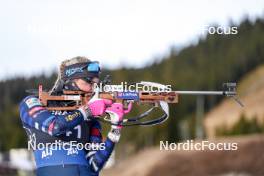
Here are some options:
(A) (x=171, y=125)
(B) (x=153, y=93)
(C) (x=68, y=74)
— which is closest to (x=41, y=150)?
(C) (x=68, y=74)

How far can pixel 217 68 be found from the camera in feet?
221

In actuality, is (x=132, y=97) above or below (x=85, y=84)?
below

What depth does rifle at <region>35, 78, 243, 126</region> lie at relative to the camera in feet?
19.5

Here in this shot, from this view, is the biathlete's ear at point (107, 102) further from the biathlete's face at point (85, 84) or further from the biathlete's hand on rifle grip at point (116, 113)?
the biathlete's face at point (85, 84)

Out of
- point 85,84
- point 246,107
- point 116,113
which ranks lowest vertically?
point 246,107

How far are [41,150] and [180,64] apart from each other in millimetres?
74690

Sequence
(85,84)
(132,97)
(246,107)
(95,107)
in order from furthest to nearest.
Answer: (246,107), (132,97), (85,84), (95,107)

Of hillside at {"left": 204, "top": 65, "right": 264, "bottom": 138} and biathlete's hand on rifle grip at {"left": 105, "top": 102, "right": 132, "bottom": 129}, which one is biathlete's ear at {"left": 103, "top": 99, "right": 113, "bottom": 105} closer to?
biathlete's hand on rifle grip at {"left": 105, "top": 102, "right": 132, "bottom": 129}

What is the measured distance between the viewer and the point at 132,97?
6.22 metres

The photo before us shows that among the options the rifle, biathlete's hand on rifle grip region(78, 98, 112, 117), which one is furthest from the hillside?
biathlete's hand on rifle grip region(78, 98, 112, 117)

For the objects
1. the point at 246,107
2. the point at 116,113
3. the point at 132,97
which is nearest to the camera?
the point at 116,113

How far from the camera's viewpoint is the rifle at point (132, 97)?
593cm

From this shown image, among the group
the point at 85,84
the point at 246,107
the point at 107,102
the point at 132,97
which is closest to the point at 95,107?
the point at 107,102

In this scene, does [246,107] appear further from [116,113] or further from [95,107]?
[95,107]
